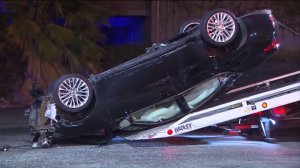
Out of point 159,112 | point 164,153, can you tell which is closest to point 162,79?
point 159,112

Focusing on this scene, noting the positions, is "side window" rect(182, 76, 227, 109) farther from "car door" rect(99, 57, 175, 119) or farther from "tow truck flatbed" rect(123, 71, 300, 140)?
"car door" rect(99, 57, 175, 119)

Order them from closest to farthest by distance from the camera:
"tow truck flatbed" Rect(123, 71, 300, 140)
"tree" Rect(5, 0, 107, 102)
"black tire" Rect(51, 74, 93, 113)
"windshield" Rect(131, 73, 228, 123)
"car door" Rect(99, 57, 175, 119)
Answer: "black tire" Rect(51, 74, 93, 113) < "car door" Rect(99, 57, 175, 119) < "tow truck flatbed" Rect(123, 71, 300, 140) < "windshield" Rect(131, 73, 228, 123) < "tree" Rect(5, 0, 107, 102)

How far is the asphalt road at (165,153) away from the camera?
6875 mm

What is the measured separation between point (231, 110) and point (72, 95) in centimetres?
250

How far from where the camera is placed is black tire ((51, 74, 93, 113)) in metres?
7.70

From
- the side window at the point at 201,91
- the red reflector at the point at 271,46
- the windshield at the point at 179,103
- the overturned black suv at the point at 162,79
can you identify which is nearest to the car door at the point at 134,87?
the overturned black suv at the point at 162,79

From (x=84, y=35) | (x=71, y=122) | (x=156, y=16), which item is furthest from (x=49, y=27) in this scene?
(x=71, y=122)

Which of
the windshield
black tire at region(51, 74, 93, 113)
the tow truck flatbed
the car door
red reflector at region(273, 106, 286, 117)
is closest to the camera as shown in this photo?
black tire at region(51, 74, 93, 113)

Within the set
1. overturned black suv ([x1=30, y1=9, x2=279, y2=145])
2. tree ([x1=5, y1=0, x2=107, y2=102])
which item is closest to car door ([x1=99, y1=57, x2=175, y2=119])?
overturned black suv ([x1=30, y1=9, x2=279, y2=145])

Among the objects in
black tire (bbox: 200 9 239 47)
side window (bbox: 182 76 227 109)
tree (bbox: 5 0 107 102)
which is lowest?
side window (bbox: 182 76 227 109)

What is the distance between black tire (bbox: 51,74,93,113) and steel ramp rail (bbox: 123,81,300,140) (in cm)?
117

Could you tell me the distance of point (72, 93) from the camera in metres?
7.73

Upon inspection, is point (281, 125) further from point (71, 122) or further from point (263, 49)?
point (71, 122)

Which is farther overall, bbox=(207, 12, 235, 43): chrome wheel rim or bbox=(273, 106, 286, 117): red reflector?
bbox=(273, 106, 286, 117): red reflector
